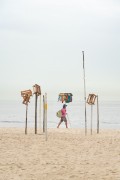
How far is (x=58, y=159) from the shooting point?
1371 cm

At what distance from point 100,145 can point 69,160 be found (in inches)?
167

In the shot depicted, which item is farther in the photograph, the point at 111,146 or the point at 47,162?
the point at 111,146

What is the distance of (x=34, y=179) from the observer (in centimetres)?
1064

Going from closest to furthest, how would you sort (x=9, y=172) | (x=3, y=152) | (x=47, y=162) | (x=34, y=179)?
1. (x=34, y=179)
2. (x=9, y=172)
3. (x=47, y=162)
4. (x=3, y=152)

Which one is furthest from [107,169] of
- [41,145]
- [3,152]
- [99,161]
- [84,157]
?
[41,145]

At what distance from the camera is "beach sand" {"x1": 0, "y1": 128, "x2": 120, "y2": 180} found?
1112 cm

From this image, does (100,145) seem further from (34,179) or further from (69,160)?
(34,179)

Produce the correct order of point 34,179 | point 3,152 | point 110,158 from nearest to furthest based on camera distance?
point 34,179 → point 110,158 → point 3,152

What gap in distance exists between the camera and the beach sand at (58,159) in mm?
11117

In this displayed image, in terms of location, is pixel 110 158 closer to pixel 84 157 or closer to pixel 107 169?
pixel 84 157

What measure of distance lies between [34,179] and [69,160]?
3049 mm

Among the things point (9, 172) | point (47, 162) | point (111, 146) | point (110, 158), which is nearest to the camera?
point (9, 172)

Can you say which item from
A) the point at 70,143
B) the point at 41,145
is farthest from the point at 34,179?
the point at 70,143

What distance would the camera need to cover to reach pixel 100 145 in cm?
1756
